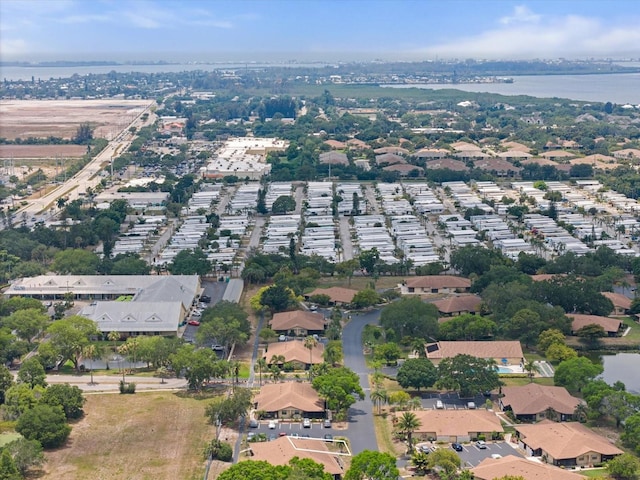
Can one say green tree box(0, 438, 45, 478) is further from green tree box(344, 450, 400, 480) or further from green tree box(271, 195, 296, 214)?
green tree box(271, 195, 296, 214)

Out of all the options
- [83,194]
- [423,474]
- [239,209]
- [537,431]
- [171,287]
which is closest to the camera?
[423,474]

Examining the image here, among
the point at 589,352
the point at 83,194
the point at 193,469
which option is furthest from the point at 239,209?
the point at 193,469

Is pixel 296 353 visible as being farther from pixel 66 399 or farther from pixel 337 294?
pixel 66 399

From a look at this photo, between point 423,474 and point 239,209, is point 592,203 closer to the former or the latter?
point 239,209

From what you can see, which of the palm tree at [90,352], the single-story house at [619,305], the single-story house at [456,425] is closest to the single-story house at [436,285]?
the single-story house at [619,305]

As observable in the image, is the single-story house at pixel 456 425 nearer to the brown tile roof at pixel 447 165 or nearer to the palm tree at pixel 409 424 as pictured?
the palm tree at pixel 409 424

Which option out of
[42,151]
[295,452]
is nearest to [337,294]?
[295,452]
